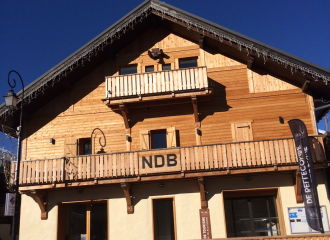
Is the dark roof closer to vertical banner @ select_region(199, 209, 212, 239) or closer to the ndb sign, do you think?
the ndb sign

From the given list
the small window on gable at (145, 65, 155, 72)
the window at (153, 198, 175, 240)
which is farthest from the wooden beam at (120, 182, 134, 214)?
the small window on gable at (145, 65, 155, 72)

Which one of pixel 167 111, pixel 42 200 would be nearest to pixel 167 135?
pixel 167 111

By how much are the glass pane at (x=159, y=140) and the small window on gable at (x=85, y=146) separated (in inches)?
132

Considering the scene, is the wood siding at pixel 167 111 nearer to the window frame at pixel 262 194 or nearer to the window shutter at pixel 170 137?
the window shutter at pixel 170 137

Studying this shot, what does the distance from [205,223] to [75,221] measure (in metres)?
6.37

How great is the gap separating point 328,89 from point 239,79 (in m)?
4.17

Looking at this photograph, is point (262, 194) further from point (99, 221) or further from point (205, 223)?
point (99, 221)

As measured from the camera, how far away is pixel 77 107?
1903cm

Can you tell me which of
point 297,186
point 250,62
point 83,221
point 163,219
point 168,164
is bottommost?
point 163,219

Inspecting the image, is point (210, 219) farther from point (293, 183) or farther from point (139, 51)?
point (139, 51)

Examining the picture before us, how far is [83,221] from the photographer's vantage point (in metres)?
17.5

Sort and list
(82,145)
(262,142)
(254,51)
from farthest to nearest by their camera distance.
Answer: (82,145) → (254,51) → (262,142)

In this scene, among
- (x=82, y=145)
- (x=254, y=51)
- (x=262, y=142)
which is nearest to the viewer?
(x=262, y=142)

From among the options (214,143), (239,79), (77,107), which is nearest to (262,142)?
(214,143)
